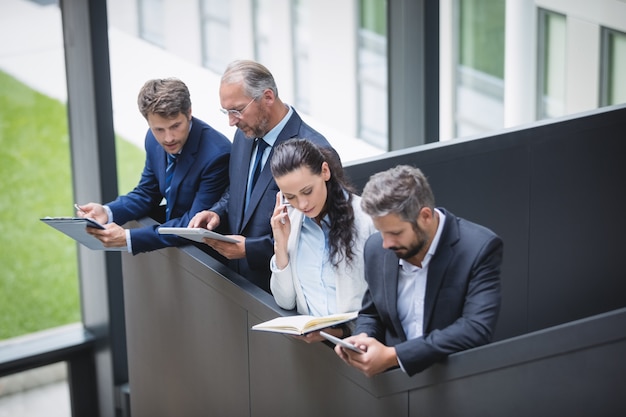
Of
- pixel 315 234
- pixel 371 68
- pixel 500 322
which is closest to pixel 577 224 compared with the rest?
pixel 500 322

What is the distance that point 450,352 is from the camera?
324 centimetres

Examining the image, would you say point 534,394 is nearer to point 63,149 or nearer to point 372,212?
point 372,212

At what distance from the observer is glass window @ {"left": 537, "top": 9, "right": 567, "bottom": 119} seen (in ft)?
28.8

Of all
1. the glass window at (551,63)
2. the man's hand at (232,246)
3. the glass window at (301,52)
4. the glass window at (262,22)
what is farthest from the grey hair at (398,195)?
the glass window at (551,63)

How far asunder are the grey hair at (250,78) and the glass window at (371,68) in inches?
177

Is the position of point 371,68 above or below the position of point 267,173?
above

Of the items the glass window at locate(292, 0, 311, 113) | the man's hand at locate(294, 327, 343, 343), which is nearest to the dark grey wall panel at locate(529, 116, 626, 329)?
the man's hand at locate(294, 327, 343, 343)

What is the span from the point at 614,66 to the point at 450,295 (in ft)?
18.2

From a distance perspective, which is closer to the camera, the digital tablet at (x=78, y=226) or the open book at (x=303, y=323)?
the open book at (x=303, y=323)

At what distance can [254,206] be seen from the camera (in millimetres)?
4309

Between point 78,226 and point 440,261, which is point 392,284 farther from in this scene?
point 78,226

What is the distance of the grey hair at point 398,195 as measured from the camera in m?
3.30

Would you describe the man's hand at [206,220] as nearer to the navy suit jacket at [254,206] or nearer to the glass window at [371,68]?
the navy suit jacket at [254,206]

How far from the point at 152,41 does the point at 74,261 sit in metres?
1.58
